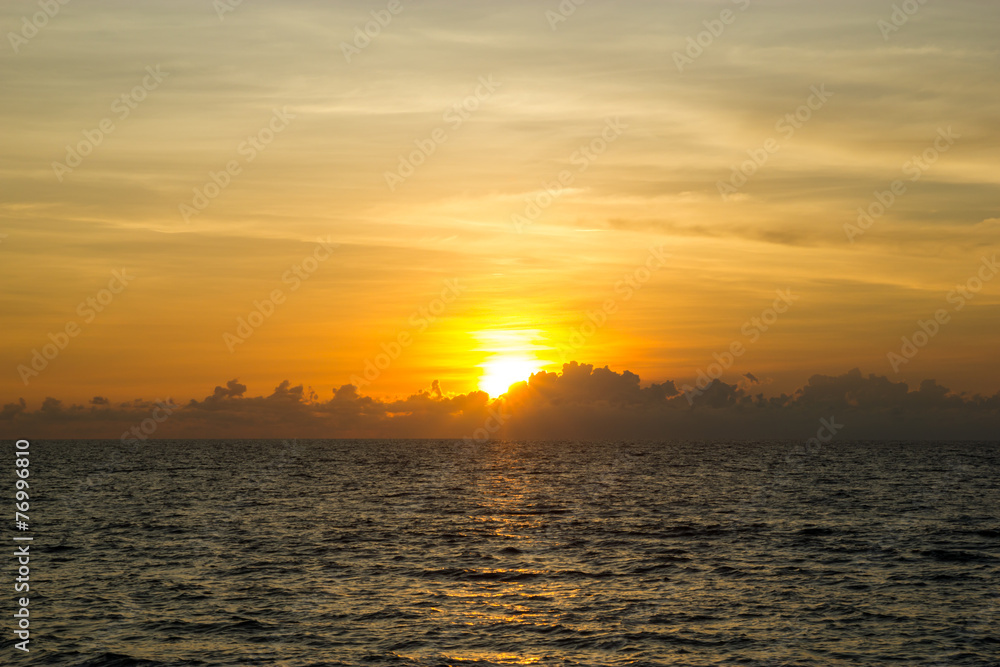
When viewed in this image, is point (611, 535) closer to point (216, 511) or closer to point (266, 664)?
point (266, 664)

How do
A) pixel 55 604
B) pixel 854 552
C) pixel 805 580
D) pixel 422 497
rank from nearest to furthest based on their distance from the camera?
pixel 55 604 → pixel 805 580 → pixel 854 552 → pixel 422 497

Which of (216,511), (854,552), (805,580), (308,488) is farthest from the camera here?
(308,488)

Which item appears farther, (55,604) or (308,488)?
(308,488)

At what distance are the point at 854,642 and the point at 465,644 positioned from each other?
1446cm

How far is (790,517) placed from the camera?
210ft

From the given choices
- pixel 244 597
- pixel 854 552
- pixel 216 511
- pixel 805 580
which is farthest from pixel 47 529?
pixel 854 552

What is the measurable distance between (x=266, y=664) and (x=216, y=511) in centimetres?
4559

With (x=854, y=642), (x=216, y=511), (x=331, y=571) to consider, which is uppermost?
(x=216, y=511)

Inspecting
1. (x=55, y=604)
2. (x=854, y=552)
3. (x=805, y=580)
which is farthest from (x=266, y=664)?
(x=854, y=552)

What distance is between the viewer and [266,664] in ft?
90.4

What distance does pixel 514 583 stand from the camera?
1535 inches

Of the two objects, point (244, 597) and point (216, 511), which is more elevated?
point (216, 511)

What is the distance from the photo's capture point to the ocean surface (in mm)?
29016

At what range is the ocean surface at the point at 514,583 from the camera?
2902 cm
